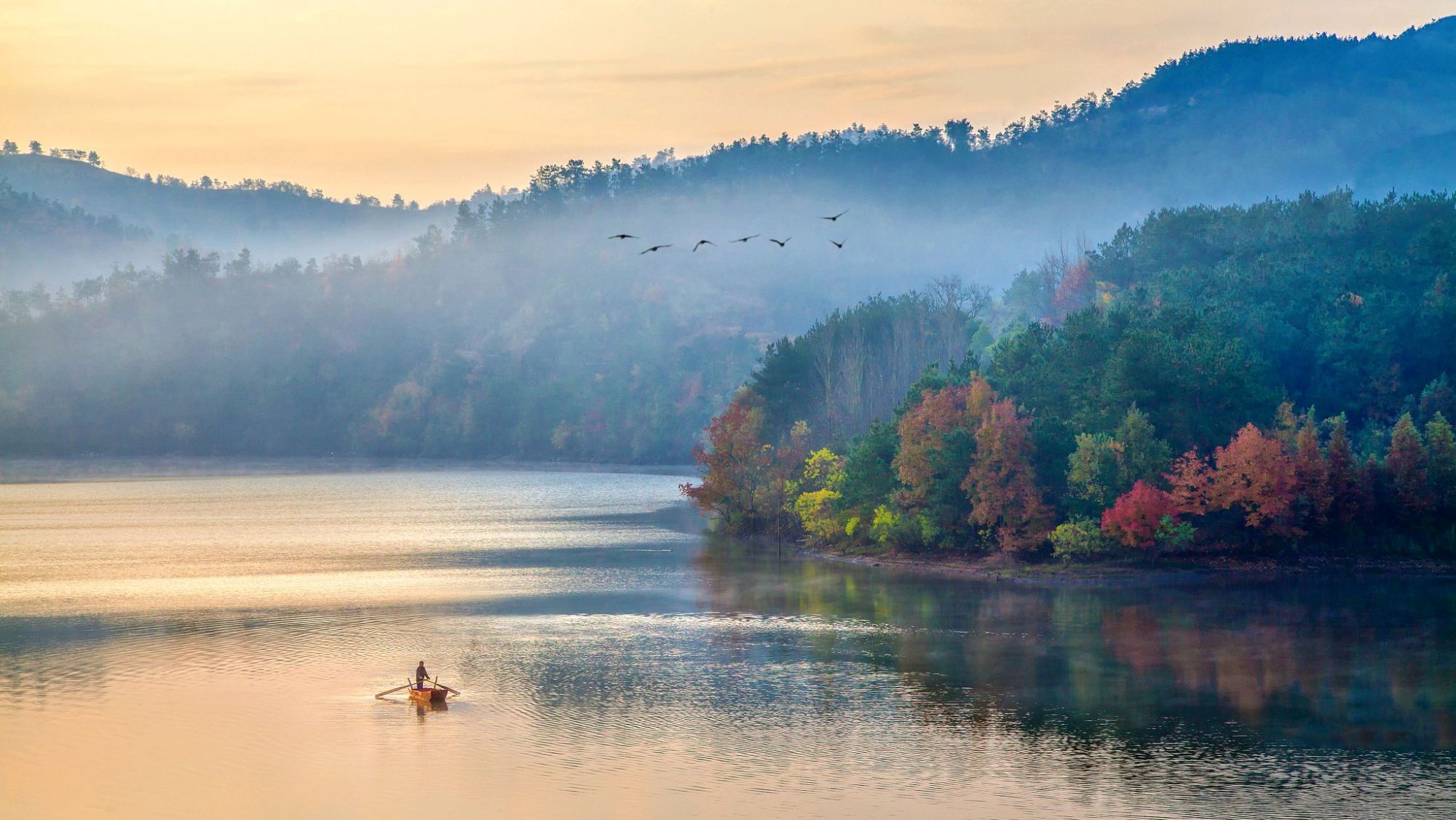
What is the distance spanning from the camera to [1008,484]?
242ft

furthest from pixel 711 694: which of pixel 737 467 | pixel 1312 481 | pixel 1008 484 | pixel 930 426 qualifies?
pixel 737 467

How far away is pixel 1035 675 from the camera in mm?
46594

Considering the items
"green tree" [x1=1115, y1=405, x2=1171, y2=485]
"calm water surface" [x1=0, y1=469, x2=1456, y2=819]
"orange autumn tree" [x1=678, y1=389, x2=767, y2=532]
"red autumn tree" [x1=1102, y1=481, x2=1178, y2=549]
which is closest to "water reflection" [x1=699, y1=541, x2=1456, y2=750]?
"calm water surface" [x1=0, y1=469, x2=1456, y2=819]

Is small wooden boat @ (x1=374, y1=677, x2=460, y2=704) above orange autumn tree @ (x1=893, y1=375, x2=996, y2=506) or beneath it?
beneath

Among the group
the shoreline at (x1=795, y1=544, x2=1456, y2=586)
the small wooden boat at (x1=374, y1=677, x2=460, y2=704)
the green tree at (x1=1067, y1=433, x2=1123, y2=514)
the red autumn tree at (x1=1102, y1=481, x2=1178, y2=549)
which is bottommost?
the small wooden boat at (x1=374, y1=677, x2=460, y2=704)

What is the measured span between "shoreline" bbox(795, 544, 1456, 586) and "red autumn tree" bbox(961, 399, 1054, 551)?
5.90 ft

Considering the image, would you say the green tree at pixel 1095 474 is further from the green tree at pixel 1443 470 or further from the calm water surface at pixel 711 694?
the green tree at pixel 1443 470

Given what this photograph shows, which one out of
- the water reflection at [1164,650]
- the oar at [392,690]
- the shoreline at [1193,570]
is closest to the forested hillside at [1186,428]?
the shoreline at [1193,570]

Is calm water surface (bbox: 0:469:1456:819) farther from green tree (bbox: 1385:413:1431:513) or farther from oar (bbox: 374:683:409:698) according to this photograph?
green tree (bbox: 1385:413:1431:513)

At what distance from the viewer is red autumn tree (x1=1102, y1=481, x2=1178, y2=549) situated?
6950cm

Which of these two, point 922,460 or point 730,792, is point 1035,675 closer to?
point 730,792

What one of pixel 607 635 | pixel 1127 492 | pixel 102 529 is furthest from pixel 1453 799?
pixel 102 529

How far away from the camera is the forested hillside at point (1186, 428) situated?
71625mm

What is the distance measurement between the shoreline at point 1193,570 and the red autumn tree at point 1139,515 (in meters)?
1.76
